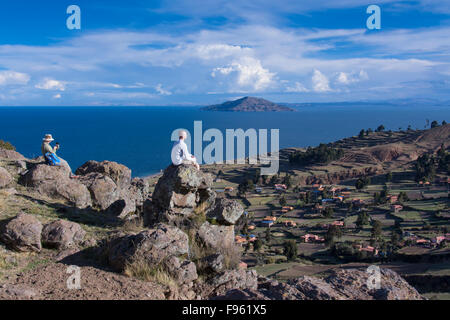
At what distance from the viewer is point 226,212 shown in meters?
9.75

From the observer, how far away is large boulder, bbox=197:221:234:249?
29.1 feet

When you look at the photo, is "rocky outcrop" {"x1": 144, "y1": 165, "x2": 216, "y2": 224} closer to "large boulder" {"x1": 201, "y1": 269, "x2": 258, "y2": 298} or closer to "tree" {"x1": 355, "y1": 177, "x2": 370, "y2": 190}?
"large boulder" {"x1": 201, "y1": 269, "x2": 258, "y2": 298}

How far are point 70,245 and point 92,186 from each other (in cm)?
524

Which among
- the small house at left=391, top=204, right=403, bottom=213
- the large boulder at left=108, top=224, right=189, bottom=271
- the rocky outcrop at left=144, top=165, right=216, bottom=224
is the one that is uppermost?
→ the rocky outcrop at left=144, top=165, right=216, bottom=224

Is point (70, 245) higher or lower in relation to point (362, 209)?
higher

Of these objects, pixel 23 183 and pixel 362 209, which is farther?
pixel 362 209

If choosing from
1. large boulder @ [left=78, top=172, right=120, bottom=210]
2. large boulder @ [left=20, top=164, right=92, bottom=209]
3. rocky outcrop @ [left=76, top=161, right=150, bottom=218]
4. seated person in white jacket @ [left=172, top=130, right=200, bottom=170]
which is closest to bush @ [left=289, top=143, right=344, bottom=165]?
rocky outcrop @ [left=76, top=161, right=150, bottom=218]

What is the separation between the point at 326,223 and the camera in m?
44.6

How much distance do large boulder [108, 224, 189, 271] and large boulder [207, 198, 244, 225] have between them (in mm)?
2391

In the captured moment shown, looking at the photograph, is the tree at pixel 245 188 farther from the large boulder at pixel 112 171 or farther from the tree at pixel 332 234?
the large boulder at pixel 112 171

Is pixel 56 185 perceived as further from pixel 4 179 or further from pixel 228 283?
pixel 228 283

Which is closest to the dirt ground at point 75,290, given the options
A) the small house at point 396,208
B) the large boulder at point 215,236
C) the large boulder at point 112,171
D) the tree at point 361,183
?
the large boulder at point 215,236

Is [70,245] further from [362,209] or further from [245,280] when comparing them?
[362,209]
